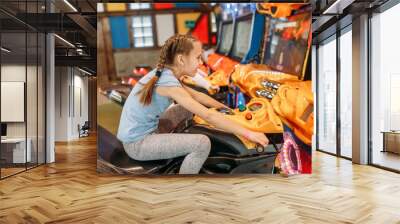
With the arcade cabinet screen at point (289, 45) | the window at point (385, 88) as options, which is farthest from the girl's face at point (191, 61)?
the window at point (385, 88)

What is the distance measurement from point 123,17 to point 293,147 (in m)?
3.71

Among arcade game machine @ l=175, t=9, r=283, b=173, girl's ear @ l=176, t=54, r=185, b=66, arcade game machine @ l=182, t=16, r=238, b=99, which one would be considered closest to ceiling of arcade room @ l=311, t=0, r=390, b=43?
arcade game machine @ l=175, t=9, r=283, b=173

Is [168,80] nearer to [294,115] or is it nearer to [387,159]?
[294,115]

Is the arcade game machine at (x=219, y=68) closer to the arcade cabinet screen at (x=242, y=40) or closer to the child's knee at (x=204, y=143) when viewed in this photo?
the arcade cabinet screen at (x=242, y=40)

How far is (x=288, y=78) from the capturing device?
6871 mm

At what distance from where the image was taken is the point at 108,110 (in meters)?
6.84

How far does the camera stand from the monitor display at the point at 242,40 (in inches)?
270

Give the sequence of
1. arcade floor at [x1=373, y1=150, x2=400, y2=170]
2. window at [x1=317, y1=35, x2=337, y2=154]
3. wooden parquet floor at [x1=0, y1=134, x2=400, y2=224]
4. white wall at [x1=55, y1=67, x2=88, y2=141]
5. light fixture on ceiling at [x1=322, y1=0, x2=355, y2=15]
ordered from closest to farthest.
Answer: wooden parquet floor at [x1=0, y1=134, x2=400, y2=224], light fixture on ceiling at [x1=322, y1=0, x2=355, y2=15], arcade floor at [x1=373, y1=150, x2=400, y2=170], window at [x1=317, y1=35, x2=337, y2=154], white wall at [x1=55, y1=67, x2=88, y2=141]

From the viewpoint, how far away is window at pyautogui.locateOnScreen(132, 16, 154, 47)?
6.80 meters

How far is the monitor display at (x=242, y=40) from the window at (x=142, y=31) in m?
1.47

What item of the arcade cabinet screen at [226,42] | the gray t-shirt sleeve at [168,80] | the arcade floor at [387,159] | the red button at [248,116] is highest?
the arcade cabinet screen at [226,42]

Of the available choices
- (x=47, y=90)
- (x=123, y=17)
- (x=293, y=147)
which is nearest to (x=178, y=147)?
(x=293, y=147)

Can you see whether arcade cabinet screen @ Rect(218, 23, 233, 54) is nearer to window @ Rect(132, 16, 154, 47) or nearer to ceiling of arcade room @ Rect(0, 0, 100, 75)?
window @ Rect(132, 16, 154, 47)

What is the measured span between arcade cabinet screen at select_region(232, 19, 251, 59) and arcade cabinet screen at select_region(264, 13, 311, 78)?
0.38 metres
